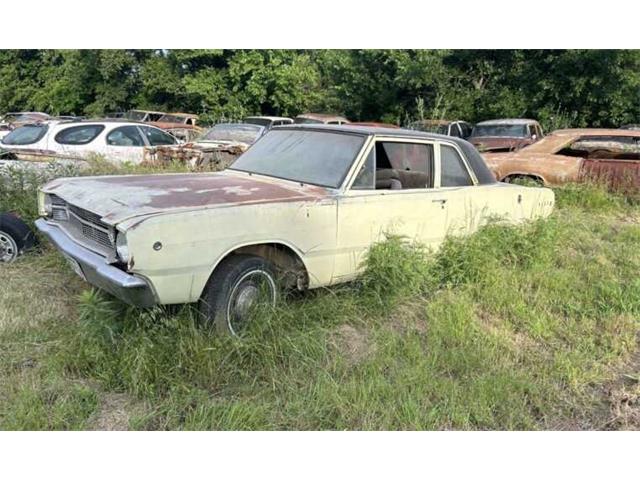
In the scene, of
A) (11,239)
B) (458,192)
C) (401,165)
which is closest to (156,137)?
(11,239)

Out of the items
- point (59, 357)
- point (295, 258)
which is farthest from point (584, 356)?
point (59, 357)

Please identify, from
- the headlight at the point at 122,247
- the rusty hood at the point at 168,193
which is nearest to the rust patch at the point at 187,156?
the rusty hood at the point at 168,193

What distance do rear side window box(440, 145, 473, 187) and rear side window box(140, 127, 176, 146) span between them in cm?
683

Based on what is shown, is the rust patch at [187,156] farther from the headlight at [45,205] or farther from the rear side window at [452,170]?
the rear side window at [452,170]

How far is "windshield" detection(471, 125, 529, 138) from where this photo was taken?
13.5 m

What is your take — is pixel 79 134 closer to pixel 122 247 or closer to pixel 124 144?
pixel 124 144

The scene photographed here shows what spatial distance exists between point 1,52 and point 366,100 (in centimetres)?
2131

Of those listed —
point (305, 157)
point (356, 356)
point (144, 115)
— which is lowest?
point (356, 356)

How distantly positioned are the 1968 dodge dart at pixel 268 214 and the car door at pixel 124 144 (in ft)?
17.3

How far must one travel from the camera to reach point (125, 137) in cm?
978

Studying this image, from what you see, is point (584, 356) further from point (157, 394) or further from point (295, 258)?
point (157, 394)

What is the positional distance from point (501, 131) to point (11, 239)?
11.8 m

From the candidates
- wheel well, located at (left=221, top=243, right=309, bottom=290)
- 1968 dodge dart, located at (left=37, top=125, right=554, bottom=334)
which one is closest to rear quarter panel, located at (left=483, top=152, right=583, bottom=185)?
1968 dodge dart, located at (left=37, top=125, right=554, bottom=334)

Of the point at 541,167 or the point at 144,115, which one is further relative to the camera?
the point at 144,115
